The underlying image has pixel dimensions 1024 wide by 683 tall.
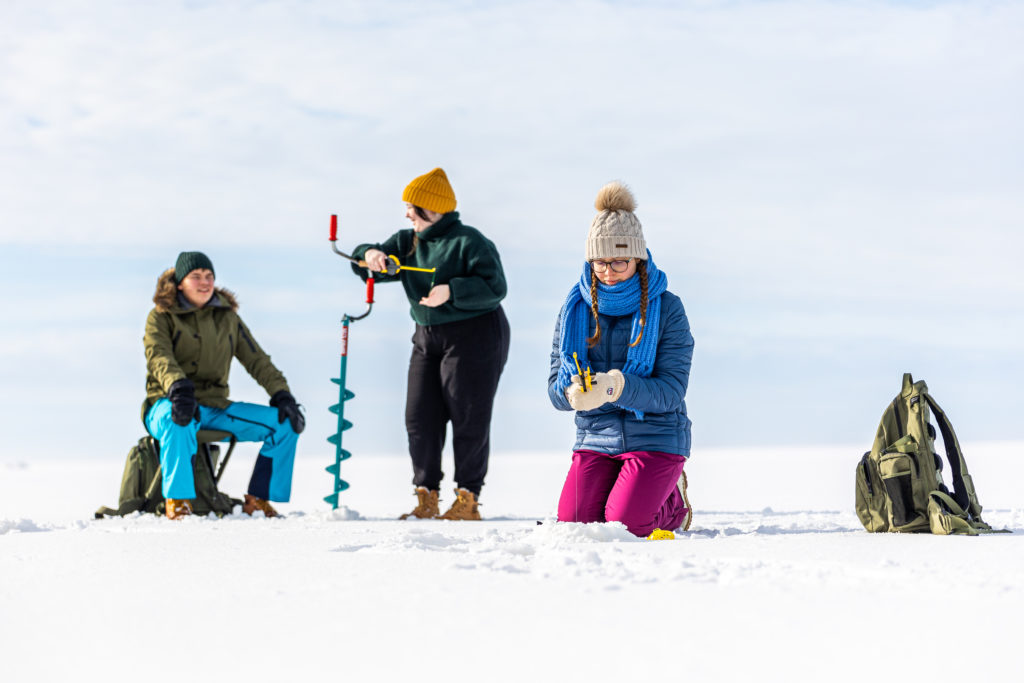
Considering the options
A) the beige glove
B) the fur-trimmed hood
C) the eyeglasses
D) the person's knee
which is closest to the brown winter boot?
the person's knee

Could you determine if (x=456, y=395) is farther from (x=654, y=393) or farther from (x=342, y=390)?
(x=654, y=393)

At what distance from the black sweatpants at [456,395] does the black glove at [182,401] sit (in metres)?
1.31

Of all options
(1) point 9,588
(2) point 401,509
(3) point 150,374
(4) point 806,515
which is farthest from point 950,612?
(3) point 150,374

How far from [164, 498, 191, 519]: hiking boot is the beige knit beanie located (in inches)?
124

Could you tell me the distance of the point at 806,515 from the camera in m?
6.60

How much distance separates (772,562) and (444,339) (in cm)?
309

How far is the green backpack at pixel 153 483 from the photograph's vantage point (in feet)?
21.9

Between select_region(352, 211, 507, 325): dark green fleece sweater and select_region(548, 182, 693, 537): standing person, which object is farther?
select_region(352, 211, 507, 325): dark green fleece sweater

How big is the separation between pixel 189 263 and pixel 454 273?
5.84 feet

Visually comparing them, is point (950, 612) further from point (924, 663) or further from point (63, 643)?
point (63, 643)

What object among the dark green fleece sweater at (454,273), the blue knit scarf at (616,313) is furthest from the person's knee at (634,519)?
the dark green fleece sweater at (454,273)

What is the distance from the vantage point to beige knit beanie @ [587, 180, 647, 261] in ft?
16.0

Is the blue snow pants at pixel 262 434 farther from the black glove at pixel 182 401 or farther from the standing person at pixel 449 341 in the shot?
the standing person at pixel 449 341

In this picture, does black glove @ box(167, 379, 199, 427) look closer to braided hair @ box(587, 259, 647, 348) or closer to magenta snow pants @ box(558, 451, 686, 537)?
magenta snow pants @ box(558, 451, 686, 537)
